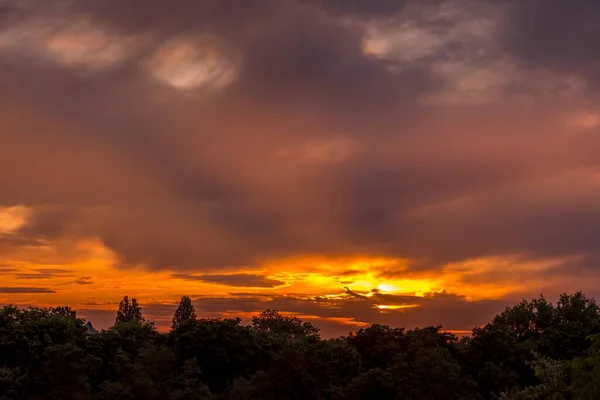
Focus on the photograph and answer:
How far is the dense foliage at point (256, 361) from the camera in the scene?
4934 centimetres

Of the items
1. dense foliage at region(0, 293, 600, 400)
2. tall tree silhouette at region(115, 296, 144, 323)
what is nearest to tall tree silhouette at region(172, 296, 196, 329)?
tall tree silhouette at region(115, 296, 144, 323)

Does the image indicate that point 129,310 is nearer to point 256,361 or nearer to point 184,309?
point 184,309

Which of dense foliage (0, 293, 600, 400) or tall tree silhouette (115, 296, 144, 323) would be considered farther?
tall tree silhouette (115, 296, 144, 323)

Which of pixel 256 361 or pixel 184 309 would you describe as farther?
pixel 184 309

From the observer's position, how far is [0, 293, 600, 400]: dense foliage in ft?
162

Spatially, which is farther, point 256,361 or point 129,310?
point 129,310

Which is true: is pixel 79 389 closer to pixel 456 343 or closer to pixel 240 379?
pixel 240 379

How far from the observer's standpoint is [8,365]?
50.8 metres

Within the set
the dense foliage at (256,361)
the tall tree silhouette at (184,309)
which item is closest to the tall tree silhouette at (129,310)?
the tall tree silhouette at (184,309)

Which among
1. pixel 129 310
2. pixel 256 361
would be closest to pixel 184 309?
pixel 129 310

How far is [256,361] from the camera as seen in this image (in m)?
57.2

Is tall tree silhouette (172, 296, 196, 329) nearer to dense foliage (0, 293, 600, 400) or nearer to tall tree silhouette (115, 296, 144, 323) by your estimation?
tall tree silhouette (115, 296, 144, 323)

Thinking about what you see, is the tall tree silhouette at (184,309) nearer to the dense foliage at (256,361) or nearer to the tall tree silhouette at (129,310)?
the tall tree silhouette at (129,310)

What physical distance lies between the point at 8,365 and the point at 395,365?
29.8 m
